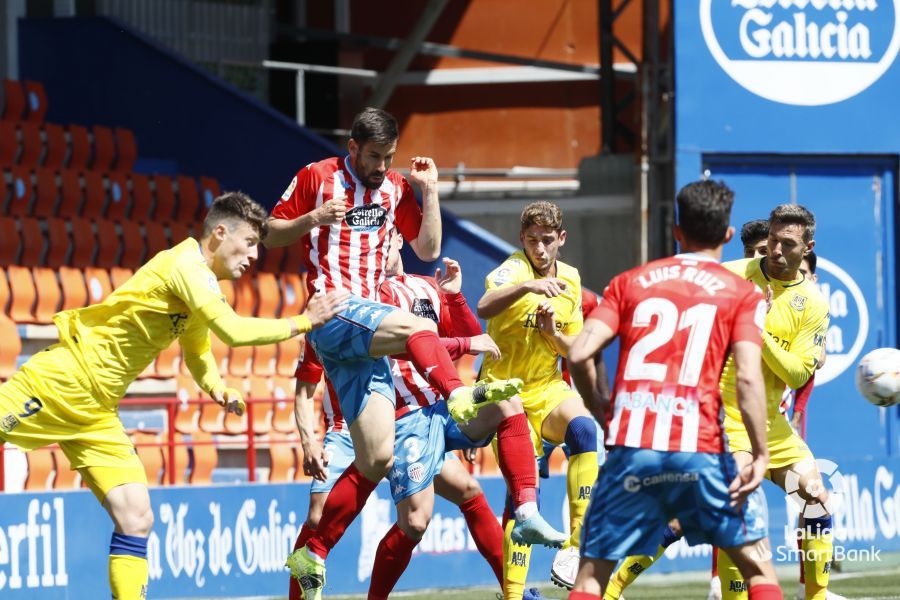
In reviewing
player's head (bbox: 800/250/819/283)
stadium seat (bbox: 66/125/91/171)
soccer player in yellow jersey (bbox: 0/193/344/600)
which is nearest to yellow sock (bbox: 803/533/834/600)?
player's head (bbox: 800/250/819/283)

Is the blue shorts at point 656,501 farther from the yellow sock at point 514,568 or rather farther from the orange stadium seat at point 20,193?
the orange stadium seat at point 20,193

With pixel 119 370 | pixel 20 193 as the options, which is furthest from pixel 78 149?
pixel 119 370

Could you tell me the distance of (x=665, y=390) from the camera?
18.7 ft

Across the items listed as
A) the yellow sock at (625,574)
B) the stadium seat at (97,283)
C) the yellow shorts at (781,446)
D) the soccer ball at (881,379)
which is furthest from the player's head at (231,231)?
the stadium seat at (97,283)

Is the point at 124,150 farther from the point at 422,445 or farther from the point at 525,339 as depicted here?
the point at 422,445

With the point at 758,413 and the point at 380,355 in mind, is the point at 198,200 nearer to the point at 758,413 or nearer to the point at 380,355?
the point at 380,355

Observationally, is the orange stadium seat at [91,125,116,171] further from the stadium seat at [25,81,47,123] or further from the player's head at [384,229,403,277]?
the player's head at [384,229,403,277]

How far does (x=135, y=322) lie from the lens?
7.02 meters

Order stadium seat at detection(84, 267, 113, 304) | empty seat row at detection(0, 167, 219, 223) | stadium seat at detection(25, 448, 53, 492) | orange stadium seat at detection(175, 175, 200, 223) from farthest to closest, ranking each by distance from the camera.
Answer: orange stadium seat at detection(175, 175, 200, 223)
empty seat row at detection(0, 167, 219, 223)
stadium seat at detection(84, 267, 113, 304)
stadium seat at detection(25, 448, 53, 492)

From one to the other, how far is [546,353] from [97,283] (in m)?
6.66

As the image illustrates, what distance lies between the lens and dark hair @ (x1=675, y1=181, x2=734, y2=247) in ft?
19.1

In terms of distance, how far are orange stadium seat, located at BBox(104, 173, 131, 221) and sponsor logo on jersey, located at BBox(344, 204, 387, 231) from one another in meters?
7.98

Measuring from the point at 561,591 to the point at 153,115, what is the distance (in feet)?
26.7

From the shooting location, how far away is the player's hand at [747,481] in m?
5.65
